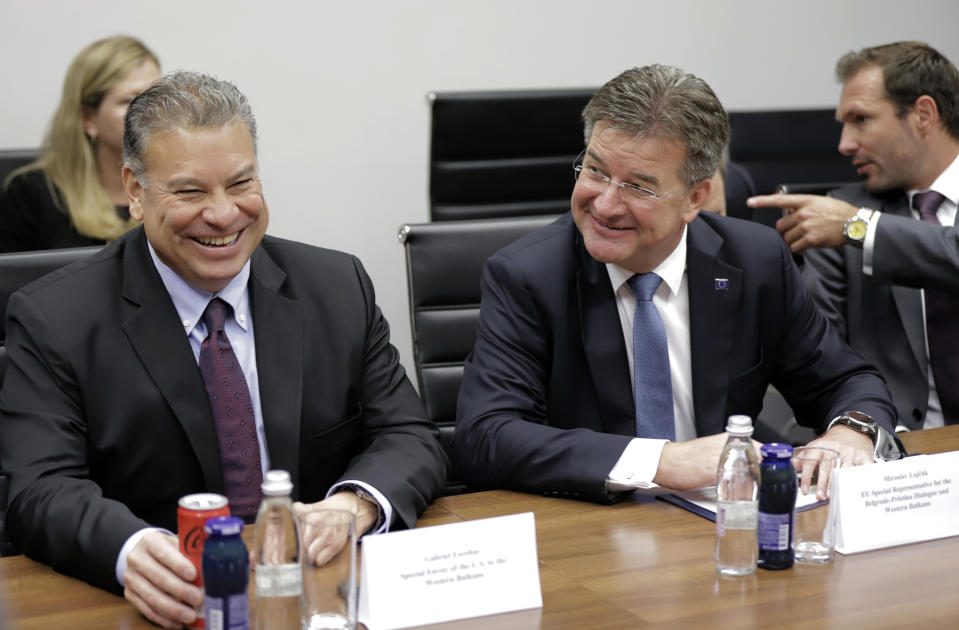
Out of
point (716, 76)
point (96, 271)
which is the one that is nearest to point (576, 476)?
point (96, 271)

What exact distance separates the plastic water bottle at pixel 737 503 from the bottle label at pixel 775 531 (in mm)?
11

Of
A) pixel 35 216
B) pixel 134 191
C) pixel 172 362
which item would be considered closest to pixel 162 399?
pixel 172 362

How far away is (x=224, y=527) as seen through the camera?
1290mm

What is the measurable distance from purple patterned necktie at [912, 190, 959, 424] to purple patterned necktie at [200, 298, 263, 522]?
6.09 ft

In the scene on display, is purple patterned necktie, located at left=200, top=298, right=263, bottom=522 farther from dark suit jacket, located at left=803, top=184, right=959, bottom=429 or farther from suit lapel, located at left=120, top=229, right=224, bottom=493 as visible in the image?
dark suit jacket, located at left=803, top=184, right=959, bottom=429

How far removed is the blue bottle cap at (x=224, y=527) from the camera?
4.23 ft

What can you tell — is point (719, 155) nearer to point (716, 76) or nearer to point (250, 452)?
point (250, 452)

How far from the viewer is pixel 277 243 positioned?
217cm

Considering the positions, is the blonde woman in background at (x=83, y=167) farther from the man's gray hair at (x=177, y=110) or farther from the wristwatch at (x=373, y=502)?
the wristwatch at (x=373, y=502)

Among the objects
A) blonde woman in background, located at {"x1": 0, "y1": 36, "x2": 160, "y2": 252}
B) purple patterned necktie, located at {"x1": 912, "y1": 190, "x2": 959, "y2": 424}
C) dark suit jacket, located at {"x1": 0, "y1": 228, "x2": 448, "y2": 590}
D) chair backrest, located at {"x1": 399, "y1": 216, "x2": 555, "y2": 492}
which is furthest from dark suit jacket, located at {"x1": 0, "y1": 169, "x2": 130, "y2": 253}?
purple patterned necktie, located at {"x1": 912, "y1": 190, "x2": 959, "y2": 424}

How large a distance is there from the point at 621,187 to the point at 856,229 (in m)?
1.01

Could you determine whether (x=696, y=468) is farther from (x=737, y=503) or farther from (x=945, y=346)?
(x=945, y=346)

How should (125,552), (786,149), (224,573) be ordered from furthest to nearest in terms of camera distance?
(786,149)
(125,552)
(224,573)

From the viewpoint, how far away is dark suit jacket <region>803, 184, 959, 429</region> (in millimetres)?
2867
